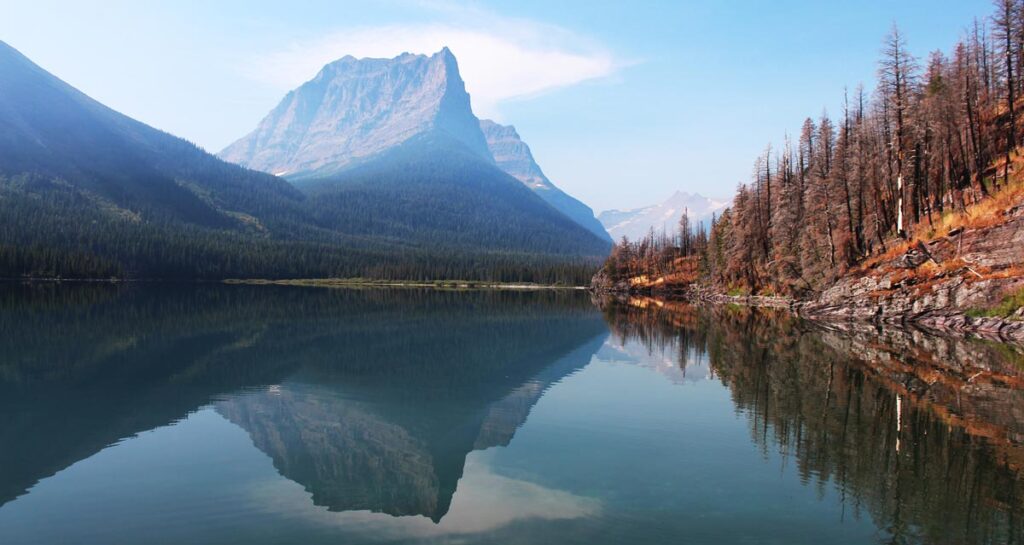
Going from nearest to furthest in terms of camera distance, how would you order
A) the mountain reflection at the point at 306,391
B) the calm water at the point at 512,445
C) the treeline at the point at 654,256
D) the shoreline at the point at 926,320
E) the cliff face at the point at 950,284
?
the calm water at the point at 512,445, the mountain reflection at the point at 306,391, the shoreline at the point at 926,320, the cliff face at the point at 950,284, the treeline at the point at 654,256

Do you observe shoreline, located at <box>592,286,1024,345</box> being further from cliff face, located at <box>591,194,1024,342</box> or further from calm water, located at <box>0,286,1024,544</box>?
calm water, located at <box>0,286,1024,544</box>

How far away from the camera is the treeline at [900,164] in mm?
66188

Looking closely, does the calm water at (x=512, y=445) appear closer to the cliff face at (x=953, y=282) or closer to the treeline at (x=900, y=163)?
the cliff face at (x=953, y=282)

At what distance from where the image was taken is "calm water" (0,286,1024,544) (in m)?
15.2

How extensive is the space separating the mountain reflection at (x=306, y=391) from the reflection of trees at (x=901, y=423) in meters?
10.6

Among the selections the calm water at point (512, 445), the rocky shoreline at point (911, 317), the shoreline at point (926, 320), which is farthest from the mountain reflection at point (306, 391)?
the rocky shoreline at point (911, 317)

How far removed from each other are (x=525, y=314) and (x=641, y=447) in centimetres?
7315

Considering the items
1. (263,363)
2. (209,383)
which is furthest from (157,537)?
(263,363)

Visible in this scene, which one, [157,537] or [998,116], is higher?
[998,116]

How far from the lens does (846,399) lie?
2853 centimetres

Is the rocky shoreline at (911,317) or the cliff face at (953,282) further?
the cliff face at (953,282)

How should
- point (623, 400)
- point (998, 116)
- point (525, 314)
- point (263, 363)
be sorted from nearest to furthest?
1. point (623, 400)
2. point (263, 363)
3. point (998, 116)
4. point (525, 314)

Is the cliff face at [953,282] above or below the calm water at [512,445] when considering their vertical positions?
above

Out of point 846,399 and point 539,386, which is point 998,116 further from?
point 539,386
